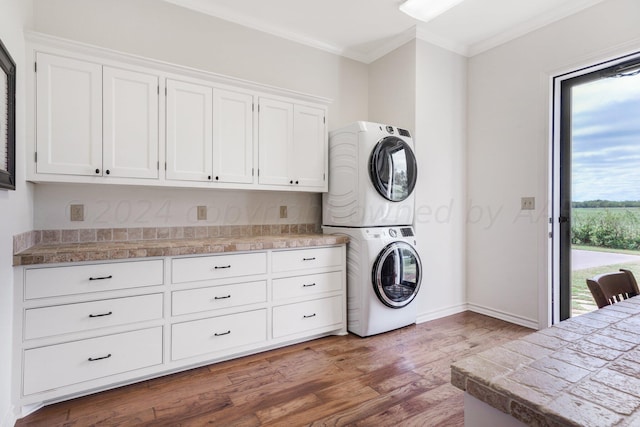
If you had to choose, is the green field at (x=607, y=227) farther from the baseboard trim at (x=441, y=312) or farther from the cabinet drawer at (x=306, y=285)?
the cabinet drawer at (x=306, y=285)

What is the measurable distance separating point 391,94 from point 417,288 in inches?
79.9

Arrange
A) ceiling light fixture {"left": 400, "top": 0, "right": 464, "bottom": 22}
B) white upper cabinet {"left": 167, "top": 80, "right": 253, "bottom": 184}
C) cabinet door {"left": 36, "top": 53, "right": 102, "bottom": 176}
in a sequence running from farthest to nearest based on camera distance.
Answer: ceiling light fixture {"left": 400, "top": 0, "right": 464, "bottom": 22} → white upper cabinet {"left": 167, "top": 80, "right": 253, "bottom": 184} → cabinet door {"left": 36, "top": 53, "right": 102, "bottom": 176}

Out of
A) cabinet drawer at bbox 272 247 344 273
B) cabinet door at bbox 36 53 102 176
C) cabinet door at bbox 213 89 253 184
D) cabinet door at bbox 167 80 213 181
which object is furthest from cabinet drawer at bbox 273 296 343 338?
cabinet door at bbox 36 53 102 176

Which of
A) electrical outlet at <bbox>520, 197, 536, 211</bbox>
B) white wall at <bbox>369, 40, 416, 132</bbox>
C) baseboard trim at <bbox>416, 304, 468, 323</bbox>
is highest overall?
white wall at <bbox>369, 40, 416, 132</bbox>

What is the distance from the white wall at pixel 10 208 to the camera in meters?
1.59

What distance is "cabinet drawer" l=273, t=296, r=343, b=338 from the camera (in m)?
2.58

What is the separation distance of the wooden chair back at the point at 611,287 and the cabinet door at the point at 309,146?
213 cm

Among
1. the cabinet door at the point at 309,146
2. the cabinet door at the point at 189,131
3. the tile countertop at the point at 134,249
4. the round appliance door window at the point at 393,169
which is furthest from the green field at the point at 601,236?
the cabinet door at the point at 189,131

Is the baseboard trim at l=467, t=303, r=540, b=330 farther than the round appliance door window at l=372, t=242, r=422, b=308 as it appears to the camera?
Yes

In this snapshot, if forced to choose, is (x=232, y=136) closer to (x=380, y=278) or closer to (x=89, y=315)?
(x=89, y=315)

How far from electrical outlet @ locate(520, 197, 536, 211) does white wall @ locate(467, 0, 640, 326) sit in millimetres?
40

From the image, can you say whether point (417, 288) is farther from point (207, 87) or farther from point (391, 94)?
point (207, 87)

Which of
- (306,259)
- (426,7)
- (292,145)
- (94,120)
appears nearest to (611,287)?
(306,259)

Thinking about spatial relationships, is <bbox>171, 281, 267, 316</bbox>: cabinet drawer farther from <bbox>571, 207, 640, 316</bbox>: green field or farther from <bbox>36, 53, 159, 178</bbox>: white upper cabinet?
<bbox>571, 207, 640, 316</bbox>: green field
